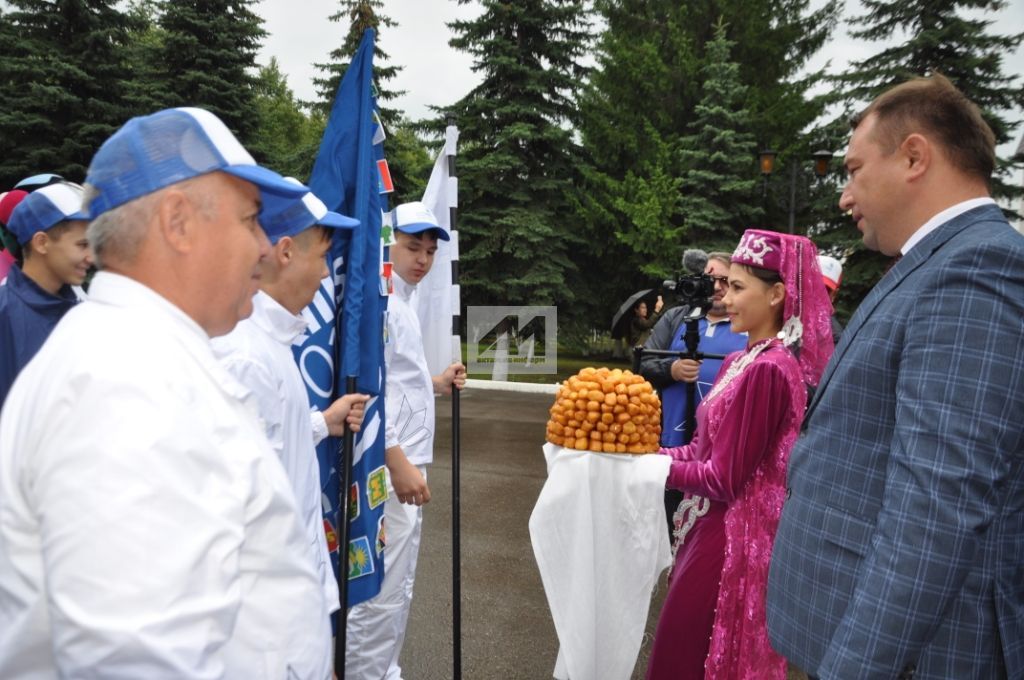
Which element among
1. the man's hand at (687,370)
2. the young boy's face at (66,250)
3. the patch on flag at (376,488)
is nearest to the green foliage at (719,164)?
the man's hand at (687,370)

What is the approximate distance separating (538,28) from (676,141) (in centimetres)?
519

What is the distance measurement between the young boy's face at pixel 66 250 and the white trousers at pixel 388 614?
1.79 m

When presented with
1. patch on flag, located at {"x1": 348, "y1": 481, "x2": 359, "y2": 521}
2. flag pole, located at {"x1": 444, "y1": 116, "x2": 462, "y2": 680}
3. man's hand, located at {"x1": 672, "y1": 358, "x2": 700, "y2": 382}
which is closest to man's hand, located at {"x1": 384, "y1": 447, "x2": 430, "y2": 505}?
flag pole, located at {"x1": 444, "y1": 116, "x2": 462, "y2": 680}

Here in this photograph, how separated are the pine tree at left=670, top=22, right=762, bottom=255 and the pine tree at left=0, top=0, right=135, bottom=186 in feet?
52.1

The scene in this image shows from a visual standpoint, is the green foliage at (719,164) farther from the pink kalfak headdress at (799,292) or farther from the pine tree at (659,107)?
the pink kalfak headdress at (799,292)

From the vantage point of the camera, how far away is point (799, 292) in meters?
2.85

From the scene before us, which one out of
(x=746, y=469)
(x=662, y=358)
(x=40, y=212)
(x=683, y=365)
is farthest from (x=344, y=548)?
(x=662, y=358)

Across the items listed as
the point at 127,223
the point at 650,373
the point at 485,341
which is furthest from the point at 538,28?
the point at 127,223

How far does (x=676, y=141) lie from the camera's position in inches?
779

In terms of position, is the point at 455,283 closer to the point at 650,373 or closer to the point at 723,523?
the point at 650,373

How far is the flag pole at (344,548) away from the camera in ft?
8.37

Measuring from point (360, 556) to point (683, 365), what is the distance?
2454mm

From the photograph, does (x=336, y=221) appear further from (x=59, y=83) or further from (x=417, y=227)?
(x=59, y=83)

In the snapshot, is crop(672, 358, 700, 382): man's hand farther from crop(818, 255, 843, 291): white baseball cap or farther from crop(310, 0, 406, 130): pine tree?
crop(310, 0, 406, 130): pine tree
